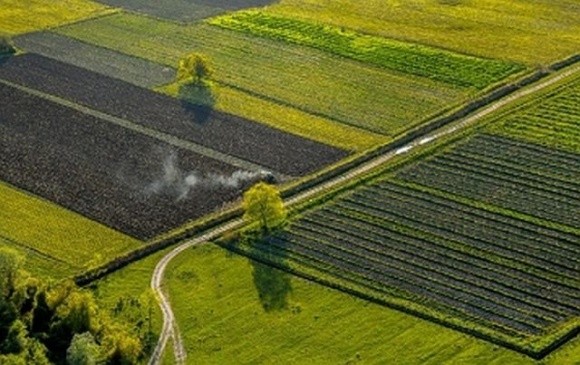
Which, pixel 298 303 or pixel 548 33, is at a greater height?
pixel 548 33

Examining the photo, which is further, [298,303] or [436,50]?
[436,50]

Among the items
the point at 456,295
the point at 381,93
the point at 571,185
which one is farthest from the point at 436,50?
the point at 456,295

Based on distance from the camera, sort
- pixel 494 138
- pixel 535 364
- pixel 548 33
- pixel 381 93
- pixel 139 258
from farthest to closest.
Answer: pixel 548 33, pixel 381 93, pixel 494 138, pixel 139 258, pixel 535 364

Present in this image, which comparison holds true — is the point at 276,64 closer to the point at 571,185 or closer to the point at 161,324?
the point at 571,185

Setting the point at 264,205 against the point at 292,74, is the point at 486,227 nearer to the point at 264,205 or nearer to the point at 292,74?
the point at 264,205

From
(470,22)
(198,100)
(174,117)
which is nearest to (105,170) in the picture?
(174,117)

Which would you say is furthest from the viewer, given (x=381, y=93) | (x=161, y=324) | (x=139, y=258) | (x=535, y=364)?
(x=381, y=93)
